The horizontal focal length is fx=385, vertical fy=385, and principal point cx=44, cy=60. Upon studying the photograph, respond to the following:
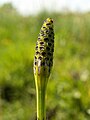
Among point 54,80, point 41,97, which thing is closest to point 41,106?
point 41,97

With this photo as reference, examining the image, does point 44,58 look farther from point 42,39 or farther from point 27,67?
point 27,67

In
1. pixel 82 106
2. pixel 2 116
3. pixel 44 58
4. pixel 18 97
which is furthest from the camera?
pixel 18 97

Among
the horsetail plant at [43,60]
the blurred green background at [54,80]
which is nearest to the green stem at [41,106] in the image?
the horsetail plant at [43,60]

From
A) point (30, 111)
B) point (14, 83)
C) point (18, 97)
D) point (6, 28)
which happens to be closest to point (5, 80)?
point (14, 83)

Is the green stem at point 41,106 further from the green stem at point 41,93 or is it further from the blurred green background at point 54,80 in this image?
the blurred green background at point 54,80

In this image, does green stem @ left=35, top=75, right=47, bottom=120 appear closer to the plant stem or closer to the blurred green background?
the plant stem

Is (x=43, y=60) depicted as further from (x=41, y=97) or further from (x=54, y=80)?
(x=54, y=80)

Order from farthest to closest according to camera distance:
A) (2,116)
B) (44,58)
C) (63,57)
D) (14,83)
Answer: (63,57), (14,83), (2,116), (44,58)
